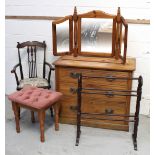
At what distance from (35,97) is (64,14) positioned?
1.15 m

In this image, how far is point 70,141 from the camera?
114 inches

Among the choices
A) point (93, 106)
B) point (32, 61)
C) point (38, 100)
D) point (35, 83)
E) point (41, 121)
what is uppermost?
point (32, 61)

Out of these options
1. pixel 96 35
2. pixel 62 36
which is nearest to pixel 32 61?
pixel 62 36

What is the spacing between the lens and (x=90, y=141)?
9.48 feet

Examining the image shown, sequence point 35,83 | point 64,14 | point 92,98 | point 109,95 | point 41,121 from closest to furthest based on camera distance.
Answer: point 41,121, point 109,95, point 92,98, point 35,83, point 64,14

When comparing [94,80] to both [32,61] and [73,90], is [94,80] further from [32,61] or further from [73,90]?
[32,61]

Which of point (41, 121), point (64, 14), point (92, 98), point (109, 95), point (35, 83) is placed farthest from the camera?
point (64, 14)

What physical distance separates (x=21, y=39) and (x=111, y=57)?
1.29 m

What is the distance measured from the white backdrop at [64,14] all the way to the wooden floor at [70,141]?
25.1 inches

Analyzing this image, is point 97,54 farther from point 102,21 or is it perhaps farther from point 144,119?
point 144,119

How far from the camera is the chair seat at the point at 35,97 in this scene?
2756mm

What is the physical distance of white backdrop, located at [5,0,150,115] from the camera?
10.5 feet

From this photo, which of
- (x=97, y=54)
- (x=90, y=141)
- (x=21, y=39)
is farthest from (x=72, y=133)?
(x=21, y=39)

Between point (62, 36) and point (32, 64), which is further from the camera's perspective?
point (32, 64)
